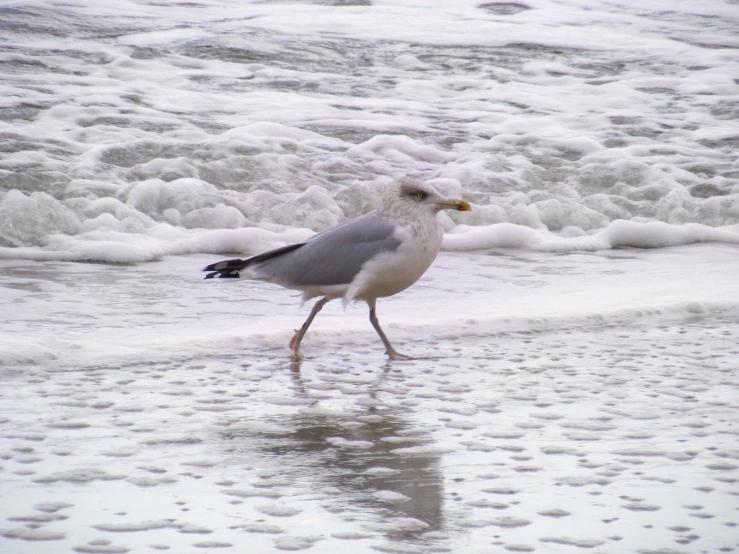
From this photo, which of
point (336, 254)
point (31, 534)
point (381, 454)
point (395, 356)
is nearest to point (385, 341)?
point (395, 356)

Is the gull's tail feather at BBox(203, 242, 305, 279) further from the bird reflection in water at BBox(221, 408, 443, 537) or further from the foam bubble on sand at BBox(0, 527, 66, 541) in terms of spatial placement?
the foam bubble on sand at BBox(0, 527, 66, 541)

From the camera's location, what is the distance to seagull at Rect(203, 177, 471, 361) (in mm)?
4477

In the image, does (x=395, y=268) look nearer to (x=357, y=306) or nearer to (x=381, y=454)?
(x=357, y=306)

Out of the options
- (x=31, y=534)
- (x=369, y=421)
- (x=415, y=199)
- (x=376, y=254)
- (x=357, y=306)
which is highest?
(x=415, y=199)

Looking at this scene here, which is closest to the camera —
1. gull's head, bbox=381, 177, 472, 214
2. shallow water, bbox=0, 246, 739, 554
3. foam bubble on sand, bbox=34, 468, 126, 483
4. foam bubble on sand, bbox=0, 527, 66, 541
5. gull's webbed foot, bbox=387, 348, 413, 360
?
foam bubble on sand, bbox=0, 527, 66, 541

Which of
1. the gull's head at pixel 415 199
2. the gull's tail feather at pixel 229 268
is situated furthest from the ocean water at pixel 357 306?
the gull's head at pixel 415 199

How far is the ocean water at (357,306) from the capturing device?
102 inches

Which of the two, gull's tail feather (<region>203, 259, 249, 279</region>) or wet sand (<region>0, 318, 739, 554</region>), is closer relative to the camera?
wet sand (<region>0, 318, 739, 554</region>)

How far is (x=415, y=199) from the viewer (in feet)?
15.1

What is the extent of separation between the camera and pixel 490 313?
517 cm

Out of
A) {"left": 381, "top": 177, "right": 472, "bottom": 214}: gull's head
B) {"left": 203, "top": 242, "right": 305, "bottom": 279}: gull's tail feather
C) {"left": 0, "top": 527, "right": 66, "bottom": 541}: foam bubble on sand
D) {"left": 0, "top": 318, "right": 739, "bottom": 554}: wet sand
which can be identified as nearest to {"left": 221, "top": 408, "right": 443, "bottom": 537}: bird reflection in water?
{"left": 0, "top": 318, "right": 739, "bottom": 554}: wet sand

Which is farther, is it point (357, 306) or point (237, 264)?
point (357, 306)

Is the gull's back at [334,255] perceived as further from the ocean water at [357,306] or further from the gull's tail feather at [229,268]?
the ocean water at [357,306]

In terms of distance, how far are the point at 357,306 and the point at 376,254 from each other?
108 cm
